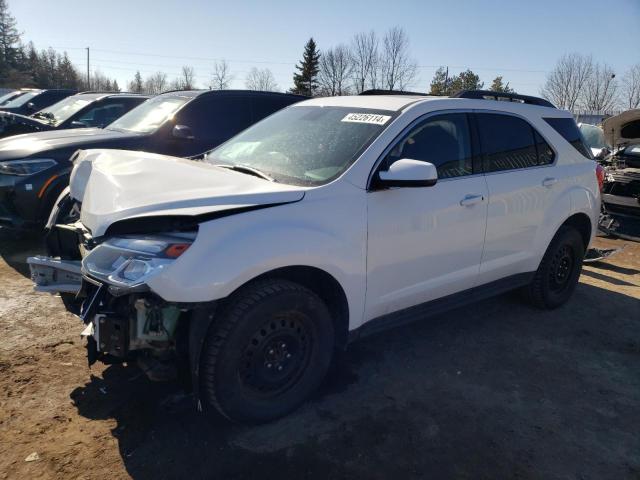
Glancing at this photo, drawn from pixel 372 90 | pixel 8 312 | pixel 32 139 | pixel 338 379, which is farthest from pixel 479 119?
pixel 32 139

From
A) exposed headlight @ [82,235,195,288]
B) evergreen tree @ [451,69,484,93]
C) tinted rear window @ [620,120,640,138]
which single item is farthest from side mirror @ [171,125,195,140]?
evergreen tree @ [451,69,484,93]

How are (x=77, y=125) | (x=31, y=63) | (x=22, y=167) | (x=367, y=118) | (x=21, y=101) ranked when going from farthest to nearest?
(x=31, y=63)
(x=21, y=101)
(x=77, y=125)
(x=22, y=167)
(x=367, y=118)

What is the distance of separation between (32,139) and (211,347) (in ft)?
15.6

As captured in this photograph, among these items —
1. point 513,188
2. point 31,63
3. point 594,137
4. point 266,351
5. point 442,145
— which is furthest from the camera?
point 31,63

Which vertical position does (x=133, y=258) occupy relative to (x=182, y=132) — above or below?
→ below

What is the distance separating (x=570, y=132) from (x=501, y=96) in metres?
0.85

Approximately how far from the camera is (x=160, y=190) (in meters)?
2.74

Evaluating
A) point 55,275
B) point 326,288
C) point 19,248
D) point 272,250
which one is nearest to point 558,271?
point 326,288

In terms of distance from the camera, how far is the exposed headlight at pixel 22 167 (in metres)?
5.32

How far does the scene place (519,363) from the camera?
12.4 feet

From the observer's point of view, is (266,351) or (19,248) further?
(19,248)

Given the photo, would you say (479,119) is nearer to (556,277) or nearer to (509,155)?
(509,155)

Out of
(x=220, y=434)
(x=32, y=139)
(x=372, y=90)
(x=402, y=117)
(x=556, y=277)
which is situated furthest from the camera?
(x=32, y=139)

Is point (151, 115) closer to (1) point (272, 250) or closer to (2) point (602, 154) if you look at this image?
(1) point (272, 250)
